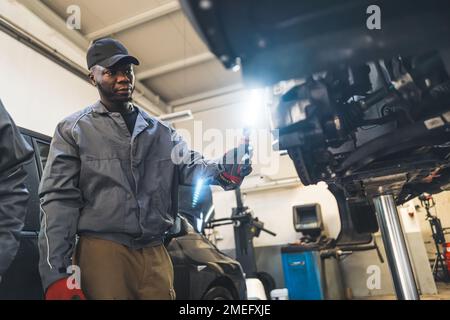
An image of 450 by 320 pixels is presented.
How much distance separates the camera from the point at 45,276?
3.14 feet

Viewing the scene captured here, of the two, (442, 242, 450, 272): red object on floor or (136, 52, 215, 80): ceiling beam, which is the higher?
(136, 52, 215, 80): ceiling beam

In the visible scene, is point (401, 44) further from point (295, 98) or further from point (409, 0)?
point (295, 98)

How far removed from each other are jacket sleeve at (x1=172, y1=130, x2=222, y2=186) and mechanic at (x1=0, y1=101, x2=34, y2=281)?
54cm

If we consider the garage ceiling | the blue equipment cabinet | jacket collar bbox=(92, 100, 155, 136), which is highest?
the garage ceiling

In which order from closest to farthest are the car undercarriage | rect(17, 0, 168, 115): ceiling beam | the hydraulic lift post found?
1. the car undercarriage
2. the hydraulic lift post
3. rect(17, 0, 168, 115): ceiling beam

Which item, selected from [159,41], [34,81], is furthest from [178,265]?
[159,41]

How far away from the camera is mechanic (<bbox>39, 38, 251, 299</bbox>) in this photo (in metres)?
1.03

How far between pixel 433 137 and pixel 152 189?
0.90 m

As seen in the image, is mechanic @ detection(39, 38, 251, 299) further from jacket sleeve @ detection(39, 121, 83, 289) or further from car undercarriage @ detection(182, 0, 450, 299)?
car undercarriage @ detection(182, 0, 450, 299)

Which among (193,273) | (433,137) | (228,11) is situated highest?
(228,11)

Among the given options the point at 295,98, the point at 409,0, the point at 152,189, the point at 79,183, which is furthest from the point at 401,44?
the point at 79,183

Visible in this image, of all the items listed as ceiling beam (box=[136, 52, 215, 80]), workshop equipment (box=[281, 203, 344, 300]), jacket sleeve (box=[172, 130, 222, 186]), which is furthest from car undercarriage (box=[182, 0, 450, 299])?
ceiling beam (box=[136, 52, 215, 80])

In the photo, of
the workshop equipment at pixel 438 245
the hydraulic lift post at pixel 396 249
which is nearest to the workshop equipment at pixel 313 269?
the workshop equipment at pixel 438 245

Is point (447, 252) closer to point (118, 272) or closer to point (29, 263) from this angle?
point (118, 272)
